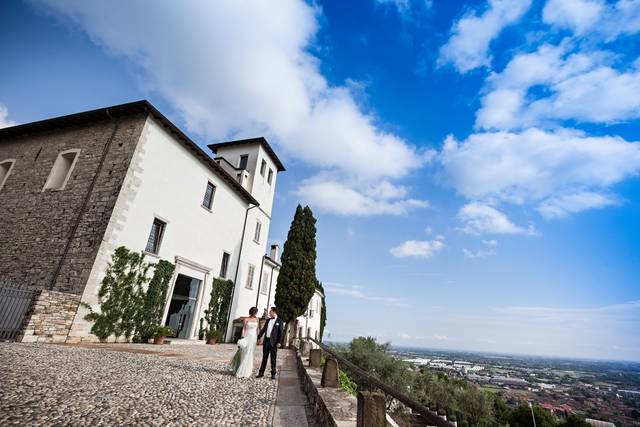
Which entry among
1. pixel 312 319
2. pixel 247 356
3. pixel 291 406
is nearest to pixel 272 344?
pixel 247 356

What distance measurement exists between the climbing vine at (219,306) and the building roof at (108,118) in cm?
604

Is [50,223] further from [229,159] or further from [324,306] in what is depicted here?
[324,306]

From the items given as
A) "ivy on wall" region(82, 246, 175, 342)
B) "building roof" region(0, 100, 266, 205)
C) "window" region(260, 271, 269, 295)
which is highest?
"building roof" region(0, 100, 266, 205)

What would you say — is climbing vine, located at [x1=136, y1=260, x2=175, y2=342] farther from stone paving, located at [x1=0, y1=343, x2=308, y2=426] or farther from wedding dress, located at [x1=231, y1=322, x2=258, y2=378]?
wedding dress, located at [x1=231, y1=322, x2=258, y2=378]

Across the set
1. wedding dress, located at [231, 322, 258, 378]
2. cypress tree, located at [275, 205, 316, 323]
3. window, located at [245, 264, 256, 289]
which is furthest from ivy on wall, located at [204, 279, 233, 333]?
wedding dress, located at [231, 322, 258, 378]

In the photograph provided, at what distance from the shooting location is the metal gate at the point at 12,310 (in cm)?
760

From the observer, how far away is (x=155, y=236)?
11633mm

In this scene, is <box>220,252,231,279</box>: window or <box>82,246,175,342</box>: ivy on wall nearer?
<box>82,246,175,342</box>: ivy on wall

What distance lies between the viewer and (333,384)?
443cm

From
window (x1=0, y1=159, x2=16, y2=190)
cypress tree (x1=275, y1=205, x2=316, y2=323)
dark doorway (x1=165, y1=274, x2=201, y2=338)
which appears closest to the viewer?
window (x1=0, y1=159, x2=16, y2=190)

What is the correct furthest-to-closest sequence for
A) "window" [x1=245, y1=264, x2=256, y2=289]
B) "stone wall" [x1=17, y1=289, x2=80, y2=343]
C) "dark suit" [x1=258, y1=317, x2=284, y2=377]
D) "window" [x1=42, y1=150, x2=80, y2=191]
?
"window" [x1=245, y1=264, x2=256, y2=289] < "window" [x1=42, y1=150, x2=80, y2=191] < "stone wall" [x1=17, y1=289, x2=80, y2=343] < "dark suit" [x1=258, y1=317, x2=284, y2=377]

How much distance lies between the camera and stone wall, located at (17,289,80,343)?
7531mm

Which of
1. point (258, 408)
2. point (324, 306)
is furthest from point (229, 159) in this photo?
point (324, 306)

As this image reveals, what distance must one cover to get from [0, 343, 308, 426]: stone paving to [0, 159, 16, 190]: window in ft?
37.1
